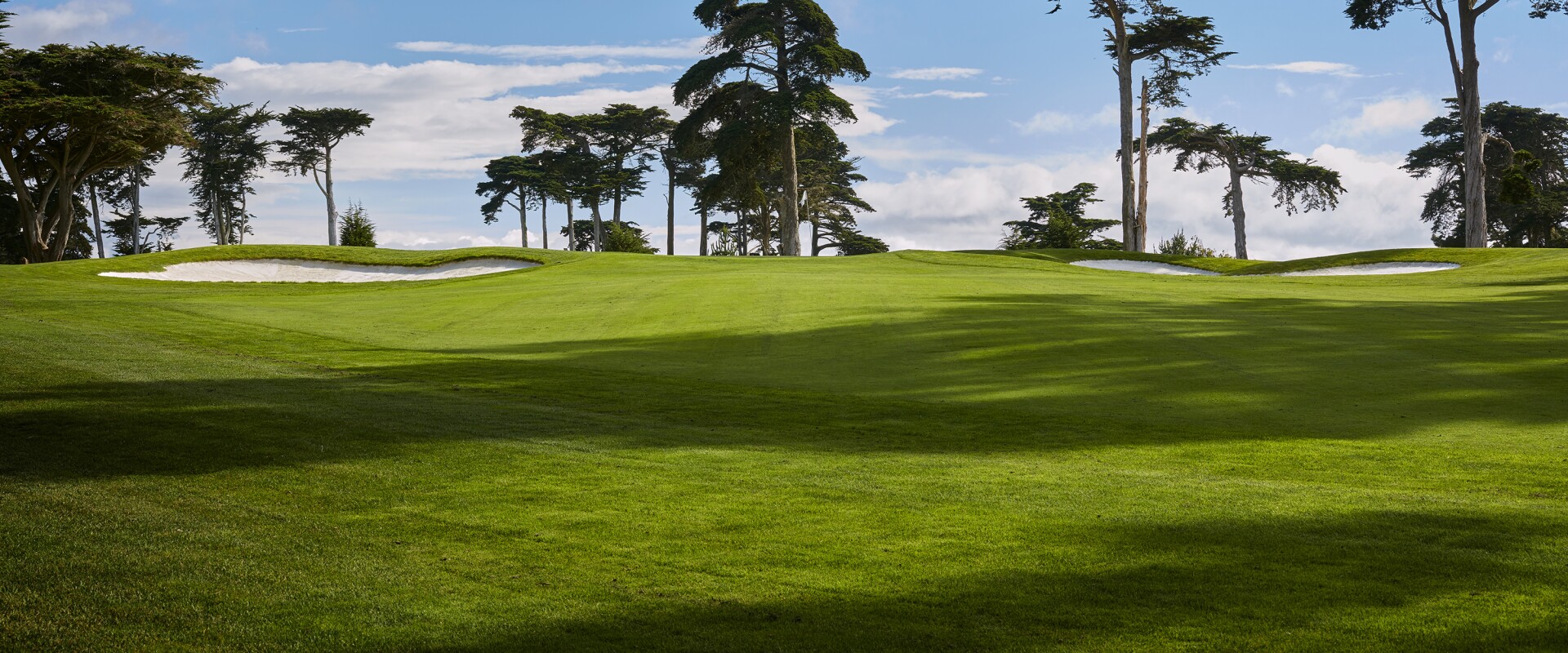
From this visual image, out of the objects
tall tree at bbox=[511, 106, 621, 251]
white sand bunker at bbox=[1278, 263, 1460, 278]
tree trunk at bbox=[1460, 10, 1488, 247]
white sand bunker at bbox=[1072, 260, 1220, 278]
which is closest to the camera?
white sand bunker at bbox=[1278, 263, 1460, 278]

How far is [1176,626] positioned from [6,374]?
12.0 metres

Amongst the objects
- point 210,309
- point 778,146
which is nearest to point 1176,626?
point 210,309

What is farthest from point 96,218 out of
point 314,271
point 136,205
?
point 314,271

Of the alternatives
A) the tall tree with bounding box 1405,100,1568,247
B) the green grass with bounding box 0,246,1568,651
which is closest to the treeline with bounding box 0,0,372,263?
the green grass with bounding box 0,246,1568,651

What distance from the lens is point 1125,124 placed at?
43.9 metres

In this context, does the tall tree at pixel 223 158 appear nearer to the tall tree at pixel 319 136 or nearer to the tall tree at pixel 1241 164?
the tall tree at pixel 319 136

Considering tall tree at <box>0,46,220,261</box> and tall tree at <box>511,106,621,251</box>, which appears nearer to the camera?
tall tree at <box>0,46,220,261</box>

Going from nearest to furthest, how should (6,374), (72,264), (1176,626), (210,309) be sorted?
(1176,626), (6,374), (210,309), (72,264)

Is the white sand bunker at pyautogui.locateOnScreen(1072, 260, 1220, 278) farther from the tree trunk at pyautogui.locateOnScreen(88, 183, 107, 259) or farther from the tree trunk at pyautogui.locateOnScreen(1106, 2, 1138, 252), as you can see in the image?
the tree trunk at pyautogui.locateOnScreen(88, 183, 107, 259)

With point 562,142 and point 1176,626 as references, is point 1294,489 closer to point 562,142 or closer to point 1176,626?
point 1176,626

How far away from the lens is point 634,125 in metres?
66.6

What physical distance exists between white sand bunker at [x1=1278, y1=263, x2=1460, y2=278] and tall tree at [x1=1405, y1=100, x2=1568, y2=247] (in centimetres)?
2836

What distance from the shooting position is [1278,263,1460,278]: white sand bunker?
32219 millimetres

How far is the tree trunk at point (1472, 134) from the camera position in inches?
1540
